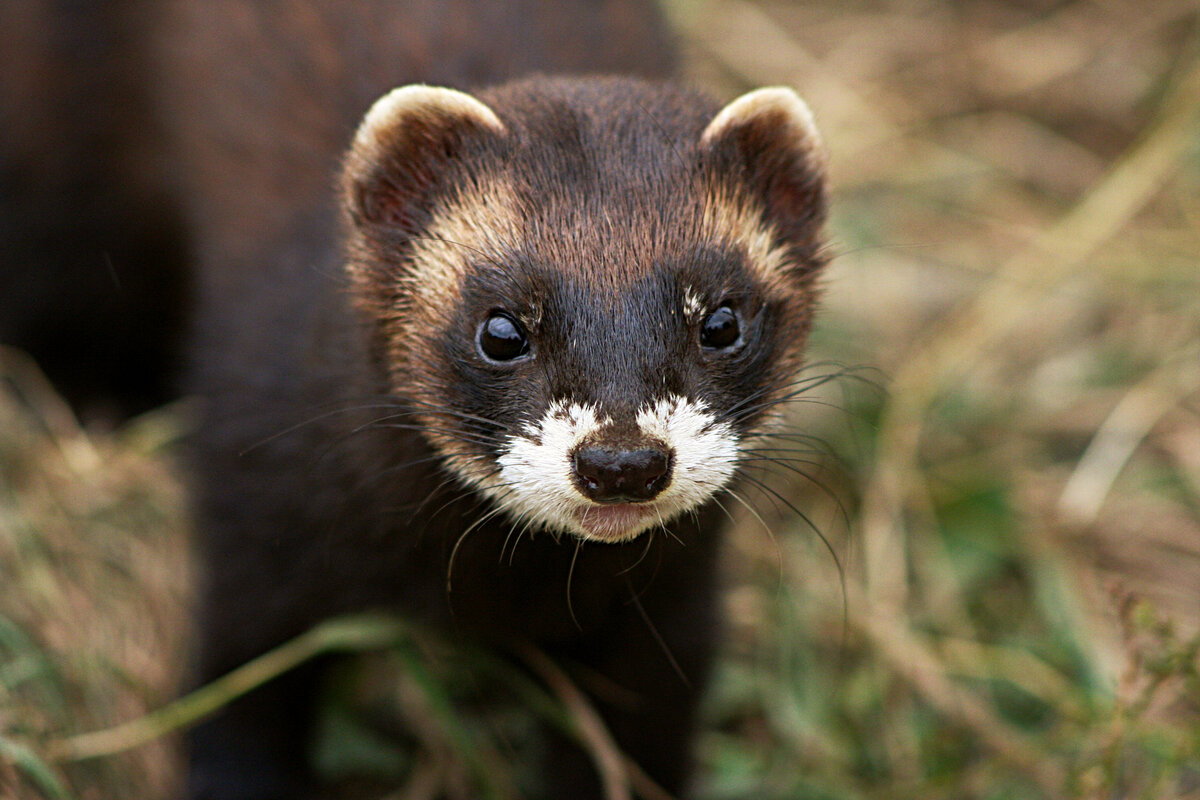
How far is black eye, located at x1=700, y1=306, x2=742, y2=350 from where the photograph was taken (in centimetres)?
214

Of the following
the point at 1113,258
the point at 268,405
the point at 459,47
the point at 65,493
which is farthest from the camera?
the point at 1113,258

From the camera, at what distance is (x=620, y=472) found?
73.9 inches

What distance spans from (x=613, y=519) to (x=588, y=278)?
0.38m

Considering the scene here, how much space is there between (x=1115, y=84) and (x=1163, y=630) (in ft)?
11.0

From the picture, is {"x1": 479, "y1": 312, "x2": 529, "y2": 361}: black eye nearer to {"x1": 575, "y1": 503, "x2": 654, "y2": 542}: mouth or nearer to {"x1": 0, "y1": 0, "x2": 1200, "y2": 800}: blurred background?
{"x1": 575, "y1": 503, "x2": 654, "y2": 542}: mouth

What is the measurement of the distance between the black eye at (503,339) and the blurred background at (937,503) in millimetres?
556

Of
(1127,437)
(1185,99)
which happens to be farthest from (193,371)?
(1185,99)

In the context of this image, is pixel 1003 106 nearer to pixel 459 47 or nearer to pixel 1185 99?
pixel 1185 99

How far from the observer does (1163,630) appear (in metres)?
2.30

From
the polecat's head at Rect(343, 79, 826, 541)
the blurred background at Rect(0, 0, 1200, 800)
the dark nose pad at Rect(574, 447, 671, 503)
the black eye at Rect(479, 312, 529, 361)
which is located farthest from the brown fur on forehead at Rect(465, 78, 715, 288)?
the blurred background at Rect(0, 0, 1200, 800)

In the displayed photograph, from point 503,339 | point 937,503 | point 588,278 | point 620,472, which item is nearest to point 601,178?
point 588,278

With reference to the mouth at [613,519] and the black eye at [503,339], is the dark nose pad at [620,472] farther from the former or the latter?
the black eye at [503,339]

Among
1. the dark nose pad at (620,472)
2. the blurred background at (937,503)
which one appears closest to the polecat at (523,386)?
the dark nose pad at (620,472)

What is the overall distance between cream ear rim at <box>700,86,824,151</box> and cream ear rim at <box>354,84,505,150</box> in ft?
1.28
